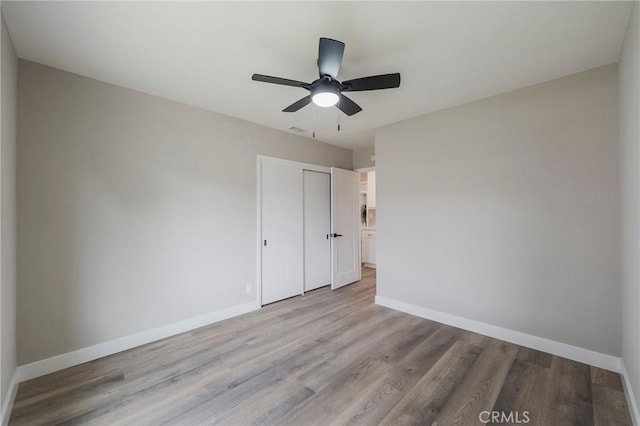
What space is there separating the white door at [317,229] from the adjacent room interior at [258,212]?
0.94 metres

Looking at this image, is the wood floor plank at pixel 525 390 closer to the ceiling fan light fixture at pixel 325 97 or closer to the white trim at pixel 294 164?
the ceiling fan light fixture at pixel 325 97

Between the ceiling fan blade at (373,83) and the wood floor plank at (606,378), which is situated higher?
the ceiling fan blade at (373,83)

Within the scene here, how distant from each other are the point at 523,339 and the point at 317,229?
305cm

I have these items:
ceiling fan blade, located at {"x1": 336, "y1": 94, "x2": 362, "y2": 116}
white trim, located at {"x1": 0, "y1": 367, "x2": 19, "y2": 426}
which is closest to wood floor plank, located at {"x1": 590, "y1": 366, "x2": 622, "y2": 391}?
ceiling fan blade, located at {"x1": 336, "y1": 94, "x2": 362, "y2": 116}

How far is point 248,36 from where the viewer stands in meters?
1.94

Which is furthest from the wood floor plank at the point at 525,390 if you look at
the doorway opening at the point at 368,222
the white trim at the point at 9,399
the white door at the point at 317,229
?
the doorway opening at the point at 368,222

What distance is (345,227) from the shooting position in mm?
4953

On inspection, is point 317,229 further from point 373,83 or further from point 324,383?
point 373,83

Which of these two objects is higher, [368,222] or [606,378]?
[368,222]

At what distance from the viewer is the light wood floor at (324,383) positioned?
1.81m

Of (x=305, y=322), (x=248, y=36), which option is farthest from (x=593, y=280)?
(x=248, y=36)

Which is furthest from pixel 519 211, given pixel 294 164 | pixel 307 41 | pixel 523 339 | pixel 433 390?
pixel 294 164

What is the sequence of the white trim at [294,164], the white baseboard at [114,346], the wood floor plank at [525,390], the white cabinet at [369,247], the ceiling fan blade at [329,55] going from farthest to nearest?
the white cabinet at [369,247] → the white trim at [294,164] → the white baseboard at [114,346] → the wood floor plank at [525,390] → the ceiling fan blade at [329,55]

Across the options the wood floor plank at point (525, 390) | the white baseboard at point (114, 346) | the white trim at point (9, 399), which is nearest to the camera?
the white trim at point (9, 399)
